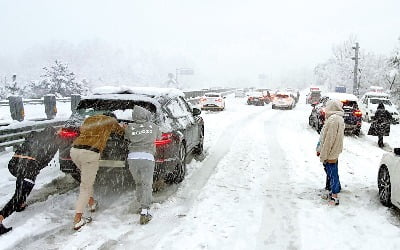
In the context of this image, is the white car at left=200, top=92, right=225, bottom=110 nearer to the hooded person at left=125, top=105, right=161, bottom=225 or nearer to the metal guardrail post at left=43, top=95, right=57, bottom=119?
the metal guardrail post at left=43, top=95, right=57, bottom=119

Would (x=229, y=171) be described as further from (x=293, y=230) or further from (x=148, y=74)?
(x=148, y=74)

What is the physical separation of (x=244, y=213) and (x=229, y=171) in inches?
111

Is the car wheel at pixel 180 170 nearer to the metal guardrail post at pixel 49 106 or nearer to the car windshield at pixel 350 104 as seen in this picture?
the metal guardrail post at pixel 49 106

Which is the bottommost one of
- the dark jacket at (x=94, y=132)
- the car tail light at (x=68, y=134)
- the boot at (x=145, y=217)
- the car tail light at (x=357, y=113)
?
the boot at (x=145, y=217)

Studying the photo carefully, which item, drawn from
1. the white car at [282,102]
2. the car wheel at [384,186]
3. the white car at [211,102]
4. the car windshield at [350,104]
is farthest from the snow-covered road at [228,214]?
the white car at [282,102]

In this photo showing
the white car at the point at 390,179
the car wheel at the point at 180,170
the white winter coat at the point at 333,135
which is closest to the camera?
the white car at the point at 390,179

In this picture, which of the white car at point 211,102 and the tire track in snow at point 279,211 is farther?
the white car at point 211,102

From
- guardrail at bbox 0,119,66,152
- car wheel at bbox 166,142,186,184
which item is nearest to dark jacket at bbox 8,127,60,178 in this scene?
car wheel at bbox 166,142,186,184

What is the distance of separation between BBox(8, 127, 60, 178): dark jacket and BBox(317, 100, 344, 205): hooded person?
4.37m

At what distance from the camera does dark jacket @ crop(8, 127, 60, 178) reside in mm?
5695

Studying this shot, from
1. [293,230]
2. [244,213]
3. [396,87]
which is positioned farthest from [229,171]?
[396,87]

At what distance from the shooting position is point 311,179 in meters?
8.41

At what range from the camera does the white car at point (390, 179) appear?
618 cm

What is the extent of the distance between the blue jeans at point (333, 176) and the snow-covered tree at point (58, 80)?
186ft
